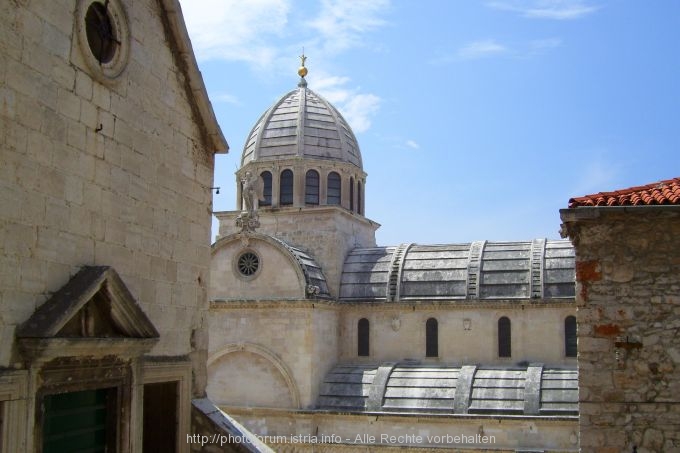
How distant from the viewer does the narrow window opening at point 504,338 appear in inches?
1061

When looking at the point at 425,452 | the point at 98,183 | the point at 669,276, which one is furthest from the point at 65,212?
the point at 425,452

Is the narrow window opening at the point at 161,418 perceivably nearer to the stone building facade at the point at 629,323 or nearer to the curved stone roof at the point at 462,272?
the stone building facade at the point at 629,323

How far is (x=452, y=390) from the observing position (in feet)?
84.1

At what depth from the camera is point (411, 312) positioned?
2791 centimetres

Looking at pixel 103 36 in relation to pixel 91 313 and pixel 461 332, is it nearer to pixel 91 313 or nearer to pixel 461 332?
pixel 91 313

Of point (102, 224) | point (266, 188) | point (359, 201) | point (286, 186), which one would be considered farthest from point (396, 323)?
point (102, 224)

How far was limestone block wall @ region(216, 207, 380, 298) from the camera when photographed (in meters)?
29.1

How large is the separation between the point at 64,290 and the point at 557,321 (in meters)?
21.7

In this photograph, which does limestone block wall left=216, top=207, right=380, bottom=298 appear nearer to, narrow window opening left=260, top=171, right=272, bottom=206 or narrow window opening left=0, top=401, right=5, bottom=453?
narrow window opening left=260, top=171, right=272, bottom=206

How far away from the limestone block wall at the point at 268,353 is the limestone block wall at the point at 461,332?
5.46 ft

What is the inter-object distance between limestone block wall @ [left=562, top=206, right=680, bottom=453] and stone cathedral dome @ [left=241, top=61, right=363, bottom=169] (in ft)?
68.1

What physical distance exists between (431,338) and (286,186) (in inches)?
308

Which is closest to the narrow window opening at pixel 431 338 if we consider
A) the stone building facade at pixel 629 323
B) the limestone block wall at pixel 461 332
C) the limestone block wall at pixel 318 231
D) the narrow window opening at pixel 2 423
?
the limestone block wall at pixel 461 332

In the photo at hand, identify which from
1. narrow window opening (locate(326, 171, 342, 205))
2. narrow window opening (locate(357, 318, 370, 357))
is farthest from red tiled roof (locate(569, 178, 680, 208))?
narrow window opening (locate(326, 171, 342, 205))
